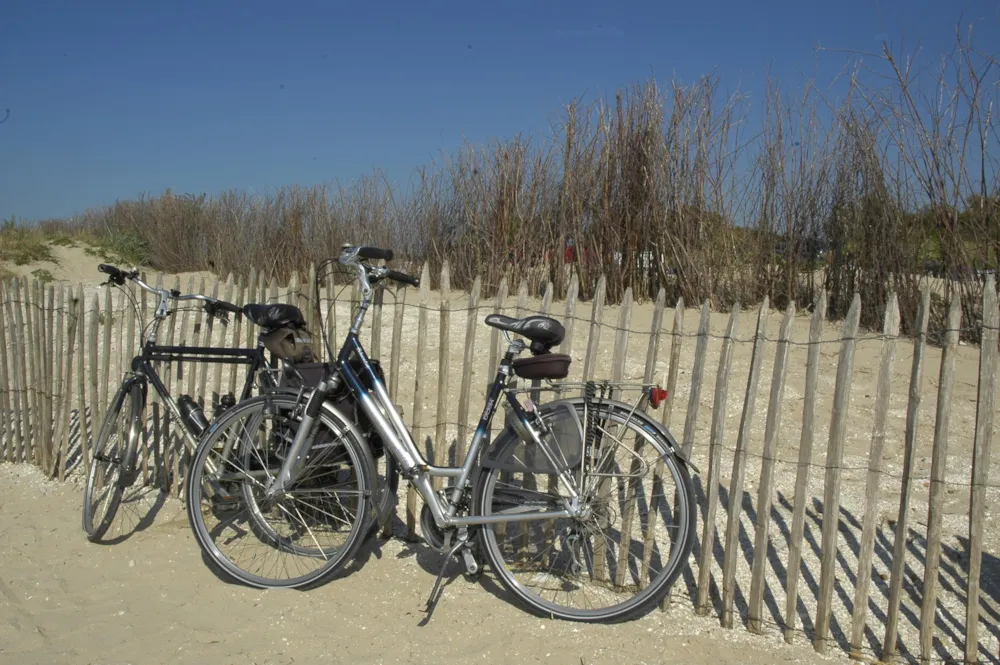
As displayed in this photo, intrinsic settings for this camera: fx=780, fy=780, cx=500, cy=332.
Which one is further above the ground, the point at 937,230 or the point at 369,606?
the point at 937,230

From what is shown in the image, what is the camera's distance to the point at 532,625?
10.2 ft

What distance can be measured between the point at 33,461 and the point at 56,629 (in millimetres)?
2385

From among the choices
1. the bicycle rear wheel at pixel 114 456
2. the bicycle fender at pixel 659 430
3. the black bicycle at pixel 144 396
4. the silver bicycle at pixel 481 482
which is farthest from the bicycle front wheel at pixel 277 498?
the bicycle fender at pixel 659 430

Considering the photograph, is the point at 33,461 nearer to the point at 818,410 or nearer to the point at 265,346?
the point at 265,346

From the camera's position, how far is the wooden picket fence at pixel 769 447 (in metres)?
2.79

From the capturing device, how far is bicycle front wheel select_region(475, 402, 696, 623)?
2.99 metres

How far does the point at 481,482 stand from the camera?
318cm

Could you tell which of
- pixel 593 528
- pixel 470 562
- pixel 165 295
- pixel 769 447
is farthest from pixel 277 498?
pixel 769 447

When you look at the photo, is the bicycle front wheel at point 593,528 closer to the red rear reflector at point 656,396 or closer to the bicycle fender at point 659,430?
the bicycle fender at point 659,430

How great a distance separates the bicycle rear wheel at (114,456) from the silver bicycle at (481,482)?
0.54 m

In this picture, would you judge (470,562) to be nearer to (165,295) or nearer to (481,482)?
(481,482)

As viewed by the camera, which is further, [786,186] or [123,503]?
[786,186]

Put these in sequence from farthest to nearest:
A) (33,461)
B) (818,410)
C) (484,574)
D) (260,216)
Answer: (260,216)
(818,410)
(33,461)
(484,574)

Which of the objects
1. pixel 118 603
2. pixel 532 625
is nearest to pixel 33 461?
pixel 118 603
